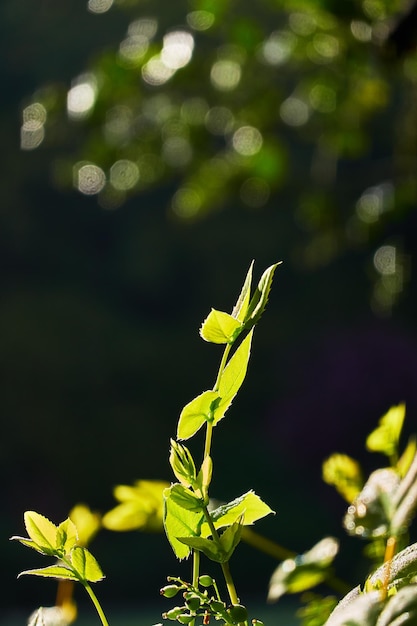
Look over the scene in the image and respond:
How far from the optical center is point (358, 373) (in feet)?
23.0

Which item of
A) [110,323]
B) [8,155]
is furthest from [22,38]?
[110,323]

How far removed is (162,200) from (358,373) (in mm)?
2081

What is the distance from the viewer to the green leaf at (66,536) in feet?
1.07

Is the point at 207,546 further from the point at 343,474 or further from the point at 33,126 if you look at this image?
the point at 33,126

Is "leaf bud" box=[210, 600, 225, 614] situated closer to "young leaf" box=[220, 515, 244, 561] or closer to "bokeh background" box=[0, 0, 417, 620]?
"young leaf" box=[220, 515, 244, 561]

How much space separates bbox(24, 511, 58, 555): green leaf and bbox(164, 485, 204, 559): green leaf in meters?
0.04

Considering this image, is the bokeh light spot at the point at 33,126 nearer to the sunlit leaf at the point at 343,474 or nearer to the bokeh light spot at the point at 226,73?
the bokeh light spot at the point at 226,73

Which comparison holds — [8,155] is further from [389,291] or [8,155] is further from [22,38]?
[389,291]

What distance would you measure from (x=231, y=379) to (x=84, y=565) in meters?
0.08

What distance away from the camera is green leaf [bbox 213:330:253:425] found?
11.7 inches

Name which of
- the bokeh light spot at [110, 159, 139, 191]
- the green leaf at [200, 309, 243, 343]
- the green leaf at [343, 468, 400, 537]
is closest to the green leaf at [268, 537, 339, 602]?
the green leaf at [343, 468, 400, 537]

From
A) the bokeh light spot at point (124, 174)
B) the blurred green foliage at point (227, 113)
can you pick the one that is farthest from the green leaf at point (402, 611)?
the bokeh light spot at point (124, 174)

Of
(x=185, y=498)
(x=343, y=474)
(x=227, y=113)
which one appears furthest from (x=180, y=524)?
(x=227, y=113)

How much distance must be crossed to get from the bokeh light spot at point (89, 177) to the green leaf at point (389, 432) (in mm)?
969
